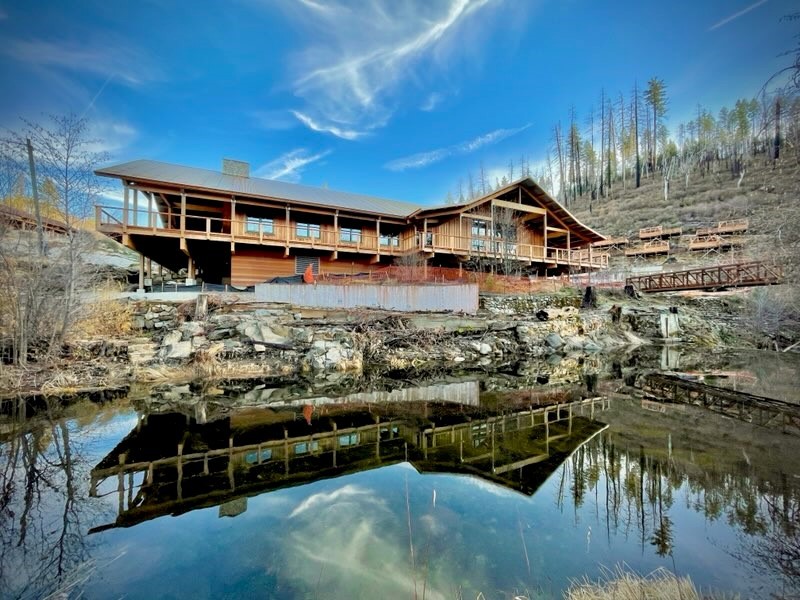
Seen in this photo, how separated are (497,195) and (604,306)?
34.1ft

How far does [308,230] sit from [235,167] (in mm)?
7980

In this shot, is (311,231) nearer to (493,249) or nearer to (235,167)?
(235,167)

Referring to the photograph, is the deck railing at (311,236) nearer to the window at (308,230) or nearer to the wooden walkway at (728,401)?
the window at (308,230)

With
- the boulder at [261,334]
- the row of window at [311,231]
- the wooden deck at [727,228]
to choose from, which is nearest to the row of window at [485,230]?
the row of window at [311,231]

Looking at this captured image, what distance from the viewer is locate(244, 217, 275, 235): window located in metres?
19.5

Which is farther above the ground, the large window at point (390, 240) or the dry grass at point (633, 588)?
the large window at point (390, 240)

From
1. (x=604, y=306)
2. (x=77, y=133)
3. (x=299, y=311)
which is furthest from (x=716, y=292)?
(x=77, y=133)

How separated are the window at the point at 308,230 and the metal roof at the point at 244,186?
1.56 meters

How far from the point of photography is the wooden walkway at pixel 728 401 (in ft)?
22.1

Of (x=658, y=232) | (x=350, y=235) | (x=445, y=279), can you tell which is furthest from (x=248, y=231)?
(x=658, y=232)

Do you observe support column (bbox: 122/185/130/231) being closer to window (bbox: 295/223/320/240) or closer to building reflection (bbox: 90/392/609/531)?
window (bbox: 295/223/320/240)

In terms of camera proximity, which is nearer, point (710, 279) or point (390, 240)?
point (390, 240)

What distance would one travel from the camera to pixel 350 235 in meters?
22.9

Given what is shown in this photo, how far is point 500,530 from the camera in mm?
3566
